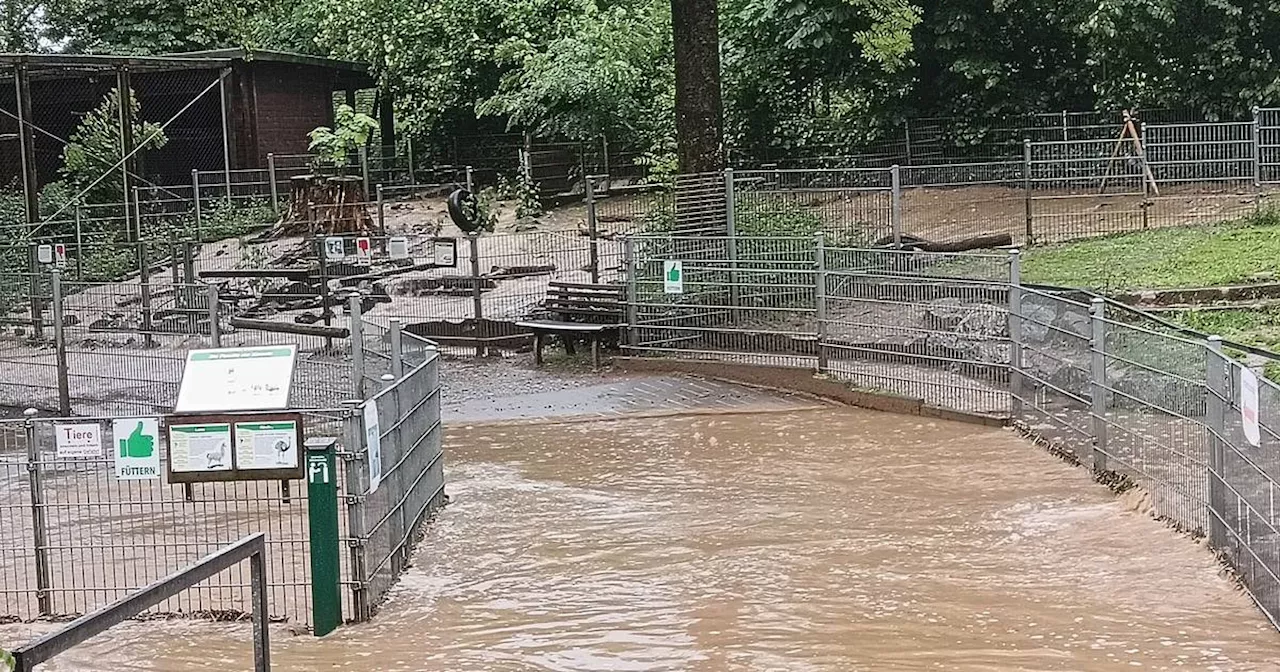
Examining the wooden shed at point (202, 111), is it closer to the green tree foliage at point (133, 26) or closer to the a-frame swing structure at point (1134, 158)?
the green tree foliage at point (133, 26)

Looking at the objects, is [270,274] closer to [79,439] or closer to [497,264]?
[497,264]

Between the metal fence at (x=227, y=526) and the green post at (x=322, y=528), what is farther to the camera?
the metal fence at (x=227, y=526)

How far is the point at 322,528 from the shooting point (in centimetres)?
796

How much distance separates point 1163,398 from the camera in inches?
386

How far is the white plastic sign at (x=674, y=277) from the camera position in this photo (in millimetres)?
17688

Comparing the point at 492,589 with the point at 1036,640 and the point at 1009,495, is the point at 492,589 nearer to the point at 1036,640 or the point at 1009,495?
the point at 1036,640

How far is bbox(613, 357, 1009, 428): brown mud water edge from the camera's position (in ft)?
47.3

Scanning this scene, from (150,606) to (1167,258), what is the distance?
16.9 metres

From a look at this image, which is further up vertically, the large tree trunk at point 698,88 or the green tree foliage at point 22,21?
the green tree foliage at point 22,21

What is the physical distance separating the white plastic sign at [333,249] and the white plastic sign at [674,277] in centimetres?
590

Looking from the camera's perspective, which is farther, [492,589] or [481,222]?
[481,222]

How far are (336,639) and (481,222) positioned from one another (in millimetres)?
21341

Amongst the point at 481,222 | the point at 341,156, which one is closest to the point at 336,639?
the point at 481,222

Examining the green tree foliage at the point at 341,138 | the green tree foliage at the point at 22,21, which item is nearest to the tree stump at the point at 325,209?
the green tree foliage at the point at 341,138
